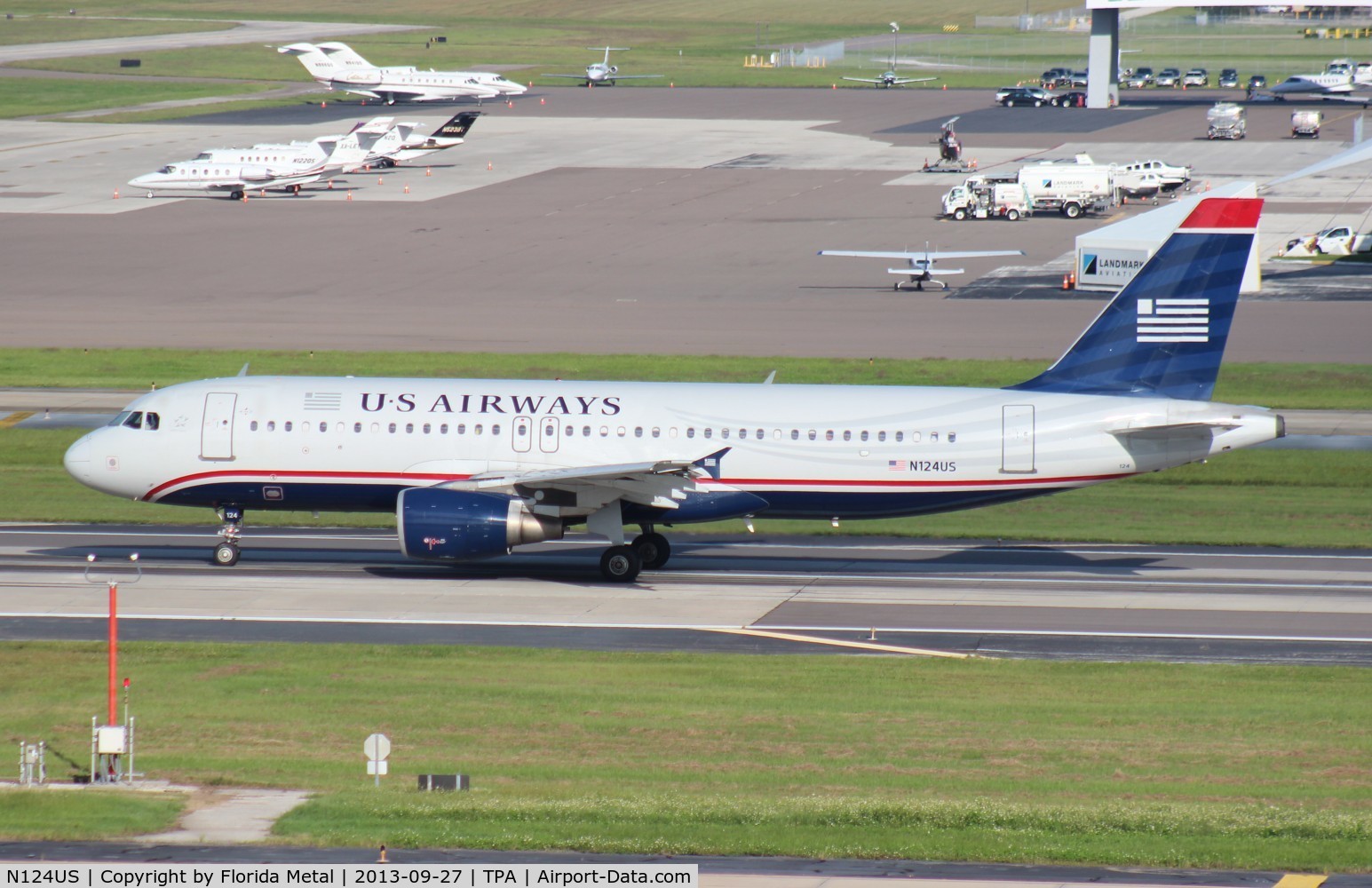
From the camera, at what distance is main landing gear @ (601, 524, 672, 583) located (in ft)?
124

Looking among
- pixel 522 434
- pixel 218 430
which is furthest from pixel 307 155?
pixel 522 434

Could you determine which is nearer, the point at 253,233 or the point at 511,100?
the point at 253,233

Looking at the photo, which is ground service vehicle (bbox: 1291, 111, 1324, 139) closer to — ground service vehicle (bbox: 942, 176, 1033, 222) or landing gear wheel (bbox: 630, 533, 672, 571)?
ground service vehicle (bbox: 942, 176, 1033, 222)

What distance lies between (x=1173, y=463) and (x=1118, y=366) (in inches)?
99.9

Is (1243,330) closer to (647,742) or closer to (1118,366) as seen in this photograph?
(1118,366)

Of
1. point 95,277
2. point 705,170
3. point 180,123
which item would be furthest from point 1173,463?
point 180,123

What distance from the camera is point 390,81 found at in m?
156

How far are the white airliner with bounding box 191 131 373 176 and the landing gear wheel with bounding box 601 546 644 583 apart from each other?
75429mm

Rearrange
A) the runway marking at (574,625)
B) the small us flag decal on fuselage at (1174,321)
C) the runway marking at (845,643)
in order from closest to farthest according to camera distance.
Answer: the runway marking at (845,643), the runway marking at (574,625), the small us flag decal on fuselage at (1174,321)

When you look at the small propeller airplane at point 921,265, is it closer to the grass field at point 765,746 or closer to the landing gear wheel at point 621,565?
the landing gear wheel at point 621,565

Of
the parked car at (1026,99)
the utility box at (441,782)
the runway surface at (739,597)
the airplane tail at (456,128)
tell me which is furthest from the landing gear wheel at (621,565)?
the parked car at (1026,99)

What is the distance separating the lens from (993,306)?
74500mm

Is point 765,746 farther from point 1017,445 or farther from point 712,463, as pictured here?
A: point 1017,445

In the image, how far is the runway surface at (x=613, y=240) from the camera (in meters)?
68.6
